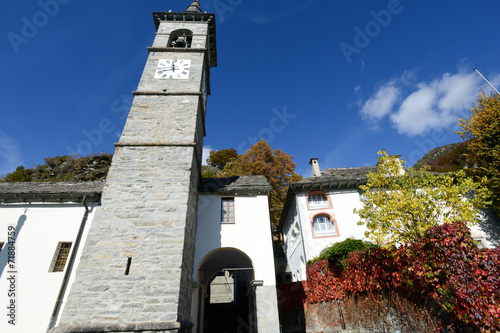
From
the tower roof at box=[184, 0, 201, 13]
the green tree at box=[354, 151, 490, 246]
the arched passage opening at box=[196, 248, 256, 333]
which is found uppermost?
the tower roof at box=[184, 0, 201, 13]

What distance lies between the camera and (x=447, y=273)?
524 cm

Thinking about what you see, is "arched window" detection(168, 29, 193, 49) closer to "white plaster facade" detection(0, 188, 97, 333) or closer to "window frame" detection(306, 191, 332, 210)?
"white plaster facade" detection(0, 188, 97, 333)

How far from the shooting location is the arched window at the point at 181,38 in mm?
13547

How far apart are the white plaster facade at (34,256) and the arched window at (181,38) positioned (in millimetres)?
10175

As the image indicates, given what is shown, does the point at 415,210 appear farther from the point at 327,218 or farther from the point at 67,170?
the point at 67,170

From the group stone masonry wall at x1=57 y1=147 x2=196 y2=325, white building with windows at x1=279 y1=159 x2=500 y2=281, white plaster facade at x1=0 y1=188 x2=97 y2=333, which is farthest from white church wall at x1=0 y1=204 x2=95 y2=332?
white building with windows at x1=279 y1=159 x2=500 y2=281

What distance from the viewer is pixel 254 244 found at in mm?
9727

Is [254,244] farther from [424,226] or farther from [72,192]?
[72,192]

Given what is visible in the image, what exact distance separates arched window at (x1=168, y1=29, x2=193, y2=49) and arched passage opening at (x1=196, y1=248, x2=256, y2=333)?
39.7 ft

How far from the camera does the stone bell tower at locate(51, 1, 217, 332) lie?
6.29 m

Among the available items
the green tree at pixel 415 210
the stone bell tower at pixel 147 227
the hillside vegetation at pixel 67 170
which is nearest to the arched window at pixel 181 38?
the stone bell tower at pixel 147 227

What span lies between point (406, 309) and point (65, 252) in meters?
12.3

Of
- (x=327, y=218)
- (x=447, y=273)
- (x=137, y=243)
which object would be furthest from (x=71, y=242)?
(x=327, y=218)

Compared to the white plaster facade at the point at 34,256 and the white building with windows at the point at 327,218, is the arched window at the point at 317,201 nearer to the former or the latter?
the white building with windows at the point at 327,218
